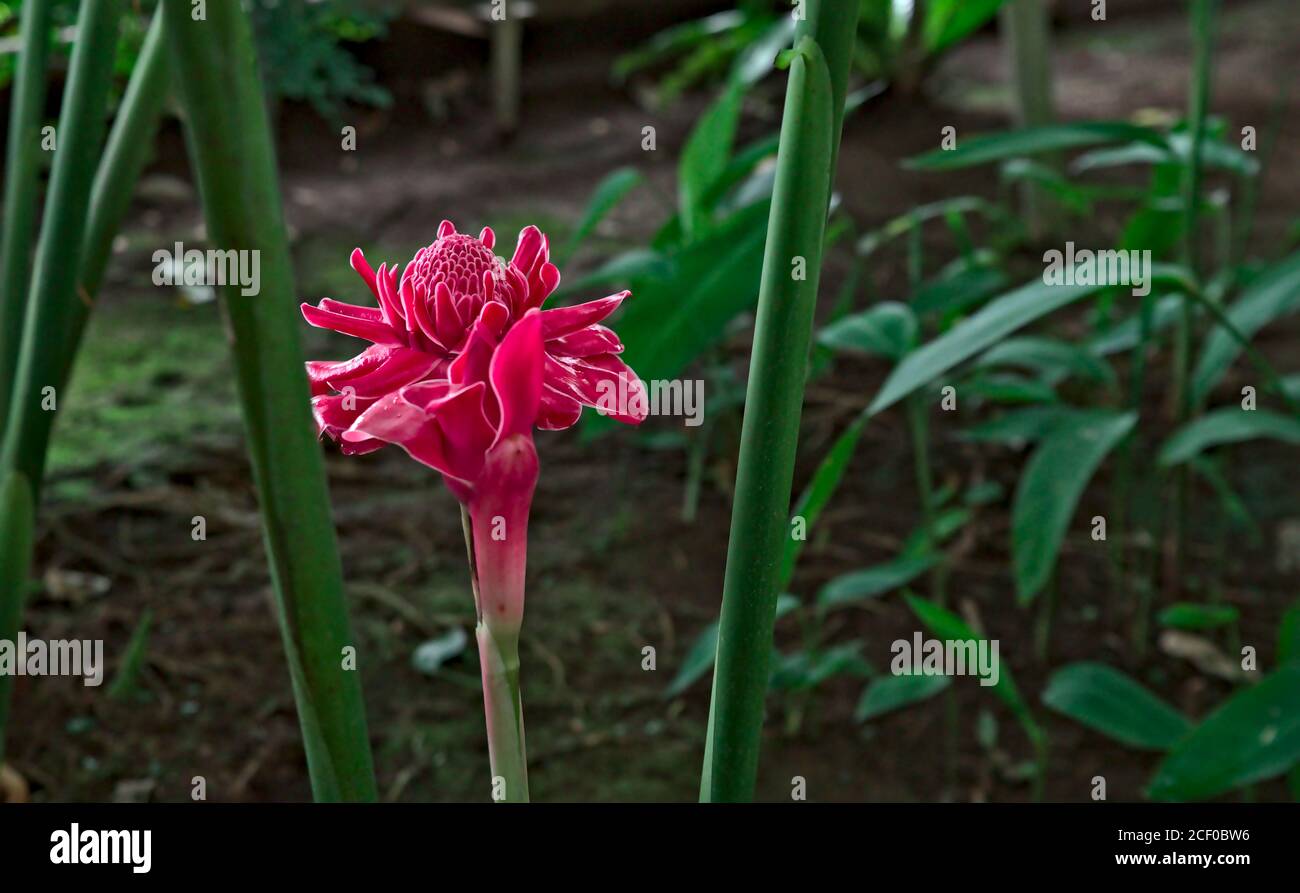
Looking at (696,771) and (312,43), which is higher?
(312,43)

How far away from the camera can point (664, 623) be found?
95cm

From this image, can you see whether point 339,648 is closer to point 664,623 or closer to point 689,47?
point 664,623

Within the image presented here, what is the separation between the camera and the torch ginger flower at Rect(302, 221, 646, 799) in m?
0.24

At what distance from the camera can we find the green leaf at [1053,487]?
2.24 feet

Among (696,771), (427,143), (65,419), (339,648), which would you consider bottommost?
(696,771)

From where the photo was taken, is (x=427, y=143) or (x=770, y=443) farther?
(x=427, y=143)

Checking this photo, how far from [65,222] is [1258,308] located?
68 cm

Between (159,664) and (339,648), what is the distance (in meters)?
0.71

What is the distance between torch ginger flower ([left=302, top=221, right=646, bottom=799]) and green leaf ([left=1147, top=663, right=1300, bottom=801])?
13.1 inches

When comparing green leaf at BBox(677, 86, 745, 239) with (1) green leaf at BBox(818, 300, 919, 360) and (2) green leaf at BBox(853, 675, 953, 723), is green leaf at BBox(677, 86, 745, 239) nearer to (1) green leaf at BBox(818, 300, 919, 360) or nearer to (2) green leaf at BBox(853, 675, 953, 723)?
(1) green leaf at BBox(818, 300, 919, 360)

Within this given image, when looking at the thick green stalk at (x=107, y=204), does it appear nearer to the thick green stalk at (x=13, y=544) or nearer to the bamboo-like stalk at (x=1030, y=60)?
the thick green stalk at (x=13, y=544)

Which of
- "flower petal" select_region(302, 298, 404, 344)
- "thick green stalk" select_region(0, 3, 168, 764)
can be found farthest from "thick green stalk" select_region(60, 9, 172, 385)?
"flower petal" select_region(302, 298, 404, 344)

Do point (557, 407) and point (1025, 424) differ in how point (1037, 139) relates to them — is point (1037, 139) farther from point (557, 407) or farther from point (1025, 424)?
point (557, 407)
